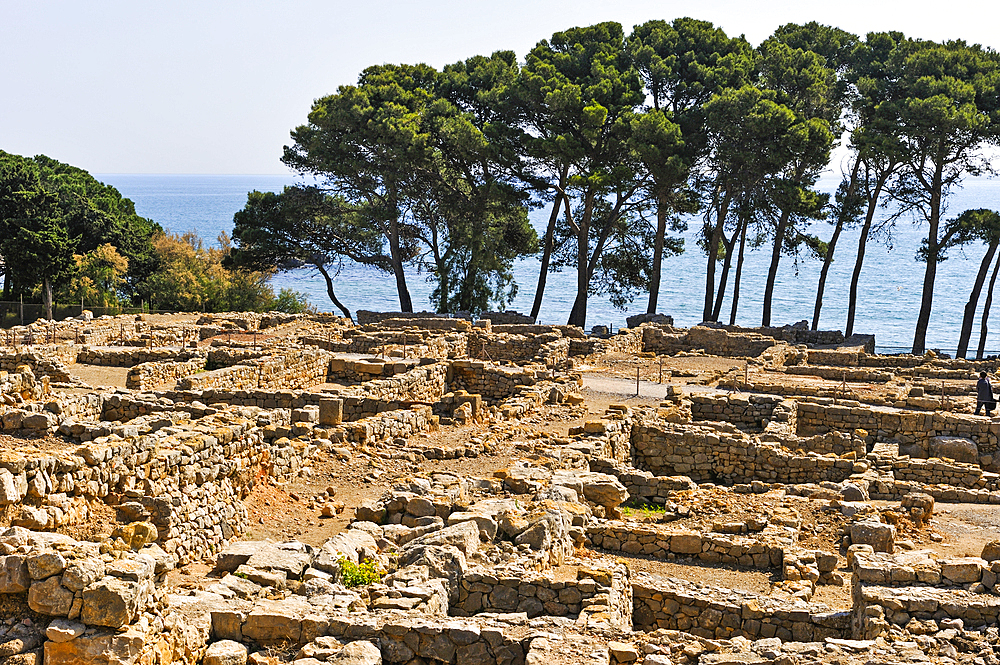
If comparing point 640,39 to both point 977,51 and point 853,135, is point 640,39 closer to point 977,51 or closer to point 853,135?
point 853,135

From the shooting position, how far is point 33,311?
130 ft

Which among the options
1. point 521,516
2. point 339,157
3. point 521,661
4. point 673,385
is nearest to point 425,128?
point 339,157

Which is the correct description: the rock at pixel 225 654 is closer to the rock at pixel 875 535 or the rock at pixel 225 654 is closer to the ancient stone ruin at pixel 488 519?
the ancient stone ruin at pixel 488 519

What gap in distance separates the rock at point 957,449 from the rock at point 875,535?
215 inches

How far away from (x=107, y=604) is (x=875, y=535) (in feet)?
25.6

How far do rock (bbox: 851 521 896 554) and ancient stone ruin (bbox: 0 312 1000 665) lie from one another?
0.03 metres

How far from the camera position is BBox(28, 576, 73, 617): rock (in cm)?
687

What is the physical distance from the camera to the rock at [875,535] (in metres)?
10.8

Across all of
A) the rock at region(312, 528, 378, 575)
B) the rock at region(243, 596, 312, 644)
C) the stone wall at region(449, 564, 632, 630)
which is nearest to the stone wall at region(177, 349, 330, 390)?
the rock at region(312, 528, 378, 575)

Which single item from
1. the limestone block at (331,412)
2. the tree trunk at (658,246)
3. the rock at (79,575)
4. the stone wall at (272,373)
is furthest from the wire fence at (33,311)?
the rock at (79,575)

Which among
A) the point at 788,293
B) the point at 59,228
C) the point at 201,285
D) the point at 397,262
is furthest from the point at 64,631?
the point at 788,293

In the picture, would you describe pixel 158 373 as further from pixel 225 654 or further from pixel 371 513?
pixel 225 654

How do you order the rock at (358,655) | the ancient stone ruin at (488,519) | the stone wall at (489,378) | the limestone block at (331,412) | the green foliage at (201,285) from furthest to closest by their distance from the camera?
the green foliage at (201,285) → the stone wall at (489,378) → the limestone block at (331,412) → the ancient stone ruin at (488,519) → the rock at (358,655)

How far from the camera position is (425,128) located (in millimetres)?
41781
